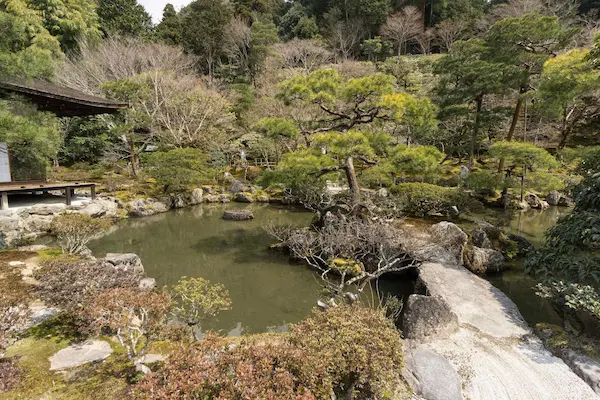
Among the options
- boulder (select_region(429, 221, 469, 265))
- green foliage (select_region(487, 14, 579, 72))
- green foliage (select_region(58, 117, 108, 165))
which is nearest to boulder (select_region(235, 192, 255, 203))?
green foliage (select_region(58, 117, 108, 165))

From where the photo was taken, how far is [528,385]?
338cm

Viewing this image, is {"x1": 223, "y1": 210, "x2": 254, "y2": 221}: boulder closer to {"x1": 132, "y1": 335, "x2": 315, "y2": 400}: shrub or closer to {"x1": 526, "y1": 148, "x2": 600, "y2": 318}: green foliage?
{"x1": 526, "y1": 148, "x2": 600, "y2": 318}: green foliage

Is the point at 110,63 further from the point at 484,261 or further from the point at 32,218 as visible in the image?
the point at 484,261

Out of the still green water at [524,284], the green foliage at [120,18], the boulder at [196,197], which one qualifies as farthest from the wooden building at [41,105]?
the green foliage at [120,18]

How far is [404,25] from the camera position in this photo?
104 feet

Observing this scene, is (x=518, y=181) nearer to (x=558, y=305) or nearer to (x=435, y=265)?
(x=435, y=265)

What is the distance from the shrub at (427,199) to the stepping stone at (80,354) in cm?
839

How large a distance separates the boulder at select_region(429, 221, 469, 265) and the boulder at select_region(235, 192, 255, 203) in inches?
432

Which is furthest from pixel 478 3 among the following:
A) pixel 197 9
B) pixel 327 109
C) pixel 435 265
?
pixel 435 265

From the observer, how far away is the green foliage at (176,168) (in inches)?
567

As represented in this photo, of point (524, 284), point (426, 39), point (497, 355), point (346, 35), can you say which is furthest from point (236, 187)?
point (426, 39)

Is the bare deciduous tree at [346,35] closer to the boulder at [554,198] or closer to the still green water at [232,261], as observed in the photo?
the boulder at [554,198]

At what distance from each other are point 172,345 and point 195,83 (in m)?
21.3

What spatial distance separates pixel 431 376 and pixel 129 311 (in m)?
3.32
